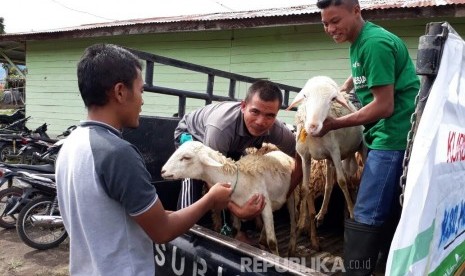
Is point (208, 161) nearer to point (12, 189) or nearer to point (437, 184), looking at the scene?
point (437, 184)

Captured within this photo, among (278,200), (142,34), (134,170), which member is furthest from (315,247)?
(142,34)

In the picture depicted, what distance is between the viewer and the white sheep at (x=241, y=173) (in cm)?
269

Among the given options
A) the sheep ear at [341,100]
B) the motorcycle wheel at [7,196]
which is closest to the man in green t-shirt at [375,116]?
the sheep ear at [341,100]

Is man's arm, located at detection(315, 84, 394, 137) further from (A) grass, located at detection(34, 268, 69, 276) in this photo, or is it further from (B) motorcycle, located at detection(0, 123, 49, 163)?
(B) motorcycle, located at detection(0, 123, 49, 163)

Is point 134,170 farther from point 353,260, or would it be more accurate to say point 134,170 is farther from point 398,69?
point 398,69

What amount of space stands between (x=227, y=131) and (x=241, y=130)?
0.37 feet

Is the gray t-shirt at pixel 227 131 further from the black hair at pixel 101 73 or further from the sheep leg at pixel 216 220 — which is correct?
the black hair at pixel 101 73

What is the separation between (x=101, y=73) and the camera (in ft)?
4.75

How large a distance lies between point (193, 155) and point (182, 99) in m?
1.15

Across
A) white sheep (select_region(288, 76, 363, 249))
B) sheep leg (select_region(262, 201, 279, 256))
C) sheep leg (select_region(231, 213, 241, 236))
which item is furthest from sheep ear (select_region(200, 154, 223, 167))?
sheep leg (select_region(231, 213, 241, 236))

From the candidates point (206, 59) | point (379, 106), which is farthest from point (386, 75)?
point (206, 59)

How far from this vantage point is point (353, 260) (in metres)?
2.15

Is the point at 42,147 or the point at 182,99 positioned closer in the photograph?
the point at 182,99

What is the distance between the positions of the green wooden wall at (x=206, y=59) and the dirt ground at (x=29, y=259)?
4350 millimetres
